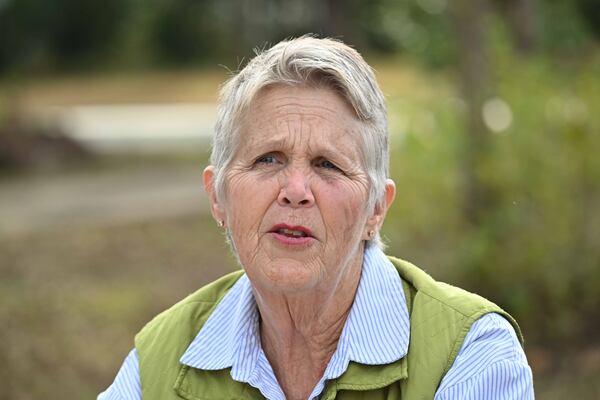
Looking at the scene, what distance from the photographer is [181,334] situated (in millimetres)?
2600

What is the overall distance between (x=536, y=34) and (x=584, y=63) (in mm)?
2191

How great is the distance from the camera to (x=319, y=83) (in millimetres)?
2387

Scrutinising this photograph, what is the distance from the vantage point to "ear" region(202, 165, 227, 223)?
2549 millimetres

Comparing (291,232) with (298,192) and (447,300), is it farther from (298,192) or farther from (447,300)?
(447,300)

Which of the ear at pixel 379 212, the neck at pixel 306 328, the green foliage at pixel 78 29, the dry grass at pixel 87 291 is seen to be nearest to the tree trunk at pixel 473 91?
the dry grass at pixel 87 291

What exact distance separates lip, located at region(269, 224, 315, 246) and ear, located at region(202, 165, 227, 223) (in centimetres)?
22

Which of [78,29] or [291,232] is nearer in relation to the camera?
[291,232]

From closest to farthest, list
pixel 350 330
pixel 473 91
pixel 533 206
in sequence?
1. pixel 350 330
2. pixel 533 206
3. pixel 473 91

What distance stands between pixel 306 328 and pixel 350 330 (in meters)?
0.12

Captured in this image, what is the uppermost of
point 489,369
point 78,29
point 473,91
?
point 78,29

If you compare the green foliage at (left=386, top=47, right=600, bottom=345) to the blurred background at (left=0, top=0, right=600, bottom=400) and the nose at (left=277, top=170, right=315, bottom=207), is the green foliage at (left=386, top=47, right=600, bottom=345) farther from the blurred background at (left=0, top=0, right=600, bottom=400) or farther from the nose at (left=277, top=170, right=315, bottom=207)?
the nose at (left=277, top=170, right=315, bottom=207)

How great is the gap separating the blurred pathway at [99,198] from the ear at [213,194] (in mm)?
7058

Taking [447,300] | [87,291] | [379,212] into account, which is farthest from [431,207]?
[447,300]

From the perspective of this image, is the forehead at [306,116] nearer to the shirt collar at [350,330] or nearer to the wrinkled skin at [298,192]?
the wrinkled skin at [298,192]
